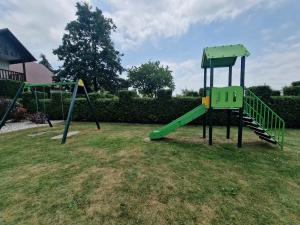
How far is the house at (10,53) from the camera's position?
1739cm

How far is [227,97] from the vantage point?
6.09 meters

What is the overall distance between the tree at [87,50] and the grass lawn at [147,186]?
25155 millimetres

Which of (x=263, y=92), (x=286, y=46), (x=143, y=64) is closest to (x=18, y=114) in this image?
(x=263, y=92)

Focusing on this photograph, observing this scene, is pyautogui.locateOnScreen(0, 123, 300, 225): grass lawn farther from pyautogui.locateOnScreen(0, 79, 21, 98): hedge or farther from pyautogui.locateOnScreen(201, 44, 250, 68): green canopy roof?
pyautogui.locateOnScreen(0, 79, 21, 98): hedge

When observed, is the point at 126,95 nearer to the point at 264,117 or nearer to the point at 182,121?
the point at 182,121

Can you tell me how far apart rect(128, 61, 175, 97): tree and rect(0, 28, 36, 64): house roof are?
81.7 feet

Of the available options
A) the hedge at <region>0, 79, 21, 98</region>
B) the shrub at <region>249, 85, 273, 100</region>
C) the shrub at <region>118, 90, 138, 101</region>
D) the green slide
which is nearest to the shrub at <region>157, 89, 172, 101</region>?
the shrub at <region>118, 90, 138, 101</region>

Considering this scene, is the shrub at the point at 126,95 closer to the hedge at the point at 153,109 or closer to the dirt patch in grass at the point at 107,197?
the hedge at the point at 153,109

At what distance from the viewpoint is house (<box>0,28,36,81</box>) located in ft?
57.1

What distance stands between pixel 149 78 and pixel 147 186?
132ft

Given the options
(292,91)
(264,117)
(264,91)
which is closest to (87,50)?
(264,91)

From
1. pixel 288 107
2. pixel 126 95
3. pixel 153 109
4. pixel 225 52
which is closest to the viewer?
pixel 225 52

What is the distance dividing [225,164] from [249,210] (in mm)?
1743

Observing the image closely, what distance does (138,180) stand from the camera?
3520 mm
